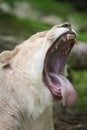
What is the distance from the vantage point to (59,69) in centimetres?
548

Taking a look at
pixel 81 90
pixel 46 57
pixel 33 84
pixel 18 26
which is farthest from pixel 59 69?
pixel 81 90

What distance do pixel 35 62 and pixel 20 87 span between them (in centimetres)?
26

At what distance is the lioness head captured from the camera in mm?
5211

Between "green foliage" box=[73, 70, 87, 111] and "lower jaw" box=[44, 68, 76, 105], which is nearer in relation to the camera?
"lower jaw" box=[44, 68, 76, 105]

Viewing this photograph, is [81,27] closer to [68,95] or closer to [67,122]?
[67,122]

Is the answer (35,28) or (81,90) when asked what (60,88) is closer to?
(35,28)

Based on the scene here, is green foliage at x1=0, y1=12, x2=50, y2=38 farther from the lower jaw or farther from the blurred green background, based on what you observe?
the lower jaw

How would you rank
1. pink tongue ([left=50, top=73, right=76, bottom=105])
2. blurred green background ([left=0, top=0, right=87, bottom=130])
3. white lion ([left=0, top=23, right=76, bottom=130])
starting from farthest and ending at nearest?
1. blurred green background ([left=0, top=0, right=87, bottom=130])
2. pink tongue ([left=50, top=73, right=76, bottom=105])
3. white lion ([left=0, top=23, right=76, bottom=130])

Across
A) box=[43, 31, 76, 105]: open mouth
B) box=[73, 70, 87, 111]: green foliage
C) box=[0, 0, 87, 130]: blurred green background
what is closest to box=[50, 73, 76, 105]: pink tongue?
box=[43, 31, 76, 105]: open mouth

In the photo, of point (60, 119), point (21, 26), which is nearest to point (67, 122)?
point (60, 119)

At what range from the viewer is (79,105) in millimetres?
9266

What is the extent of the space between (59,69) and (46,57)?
10.0 inches

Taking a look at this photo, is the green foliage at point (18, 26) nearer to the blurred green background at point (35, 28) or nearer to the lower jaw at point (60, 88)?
the blurred green background at point (35, 28)

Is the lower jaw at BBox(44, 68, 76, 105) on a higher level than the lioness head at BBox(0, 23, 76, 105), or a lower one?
lower
